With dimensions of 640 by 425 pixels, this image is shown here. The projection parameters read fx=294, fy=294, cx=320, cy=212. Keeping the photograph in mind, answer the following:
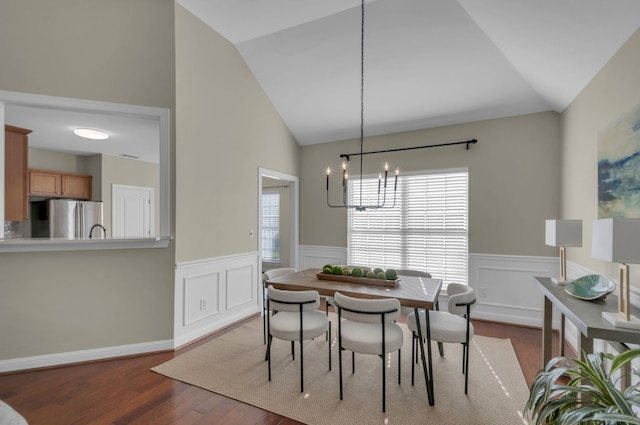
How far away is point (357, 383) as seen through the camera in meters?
2.40

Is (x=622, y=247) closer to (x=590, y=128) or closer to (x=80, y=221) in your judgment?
(x=590, y=128)

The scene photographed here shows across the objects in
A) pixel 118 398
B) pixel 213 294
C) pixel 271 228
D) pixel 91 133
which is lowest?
pixel 118 398

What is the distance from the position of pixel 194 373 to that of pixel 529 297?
12.7 ft

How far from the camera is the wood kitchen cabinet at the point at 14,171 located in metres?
3.08

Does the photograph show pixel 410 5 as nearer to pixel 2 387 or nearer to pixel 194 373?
pixel 194 373

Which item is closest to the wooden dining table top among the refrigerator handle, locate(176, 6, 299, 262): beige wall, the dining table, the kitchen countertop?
the dining table

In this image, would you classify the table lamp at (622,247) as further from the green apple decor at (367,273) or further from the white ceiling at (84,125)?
the white ceiling at (84,125)

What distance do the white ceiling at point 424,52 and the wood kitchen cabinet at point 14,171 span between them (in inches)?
89.8

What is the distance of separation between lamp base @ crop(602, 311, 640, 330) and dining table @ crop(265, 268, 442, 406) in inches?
35.6

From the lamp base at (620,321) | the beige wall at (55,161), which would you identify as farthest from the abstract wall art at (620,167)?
the beige wall at (55,161)

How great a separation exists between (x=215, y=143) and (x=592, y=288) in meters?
3.67

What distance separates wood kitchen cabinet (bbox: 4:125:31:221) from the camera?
308 centimetres

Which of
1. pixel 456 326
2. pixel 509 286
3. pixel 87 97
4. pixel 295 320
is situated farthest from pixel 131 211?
pixel 509 286

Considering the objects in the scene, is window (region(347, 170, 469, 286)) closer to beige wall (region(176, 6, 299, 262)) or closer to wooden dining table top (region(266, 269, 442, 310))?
wooden dining table top (region(266, 269, 442, 310))
